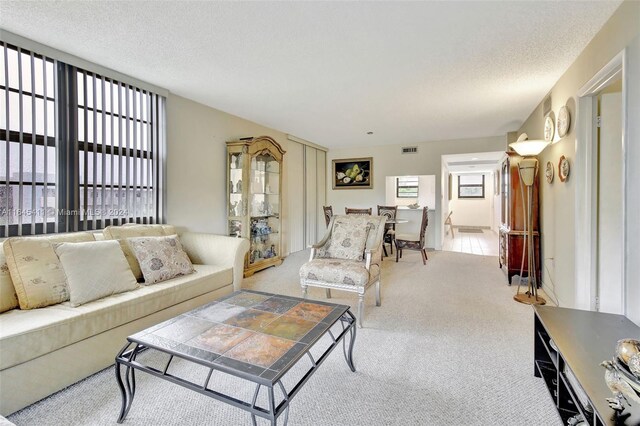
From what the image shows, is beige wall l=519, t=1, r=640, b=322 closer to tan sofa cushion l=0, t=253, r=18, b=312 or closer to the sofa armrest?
the sofa armrest

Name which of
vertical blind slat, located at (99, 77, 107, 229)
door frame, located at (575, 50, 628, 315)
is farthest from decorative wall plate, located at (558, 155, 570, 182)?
vertical blind slat, located at (99, 77, 107, 229)

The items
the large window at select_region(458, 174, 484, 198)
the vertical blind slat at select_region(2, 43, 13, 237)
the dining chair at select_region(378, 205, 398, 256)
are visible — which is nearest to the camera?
the vertical blind slat at select_region(2, 43, 13, 237)

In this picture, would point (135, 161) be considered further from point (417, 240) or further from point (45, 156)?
point (417, 240)

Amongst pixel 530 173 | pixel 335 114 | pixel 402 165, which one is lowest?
pixel 530 173

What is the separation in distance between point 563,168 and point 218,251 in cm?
363

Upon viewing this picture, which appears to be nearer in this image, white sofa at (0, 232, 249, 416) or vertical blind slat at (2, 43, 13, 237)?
white sofa at (0, 232, 249, 416)

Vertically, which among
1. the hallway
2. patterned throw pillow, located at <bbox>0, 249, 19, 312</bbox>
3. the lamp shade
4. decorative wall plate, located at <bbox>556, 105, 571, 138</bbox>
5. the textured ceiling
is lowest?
the hallway

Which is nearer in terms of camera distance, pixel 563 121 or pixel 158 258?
pixel 158 258

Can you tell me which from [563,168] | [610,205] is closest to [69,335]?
[610,205]

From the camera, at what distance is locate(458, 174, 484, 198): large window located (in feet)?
37.2

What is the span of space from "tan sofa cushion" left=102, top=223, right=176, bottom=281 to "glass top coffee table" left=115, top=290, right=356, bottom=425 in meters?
0.95

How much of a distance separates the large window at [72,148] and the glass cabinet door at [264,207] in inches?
52.9

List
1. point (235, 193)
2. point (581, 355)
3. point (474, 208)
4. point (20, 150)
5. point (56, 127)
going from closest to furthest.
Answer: point (581, 355)
point (20, 150)
point (56, 127)
point (235, 193)
point (474, 208)

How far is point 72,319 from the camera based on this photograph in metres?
1.77
